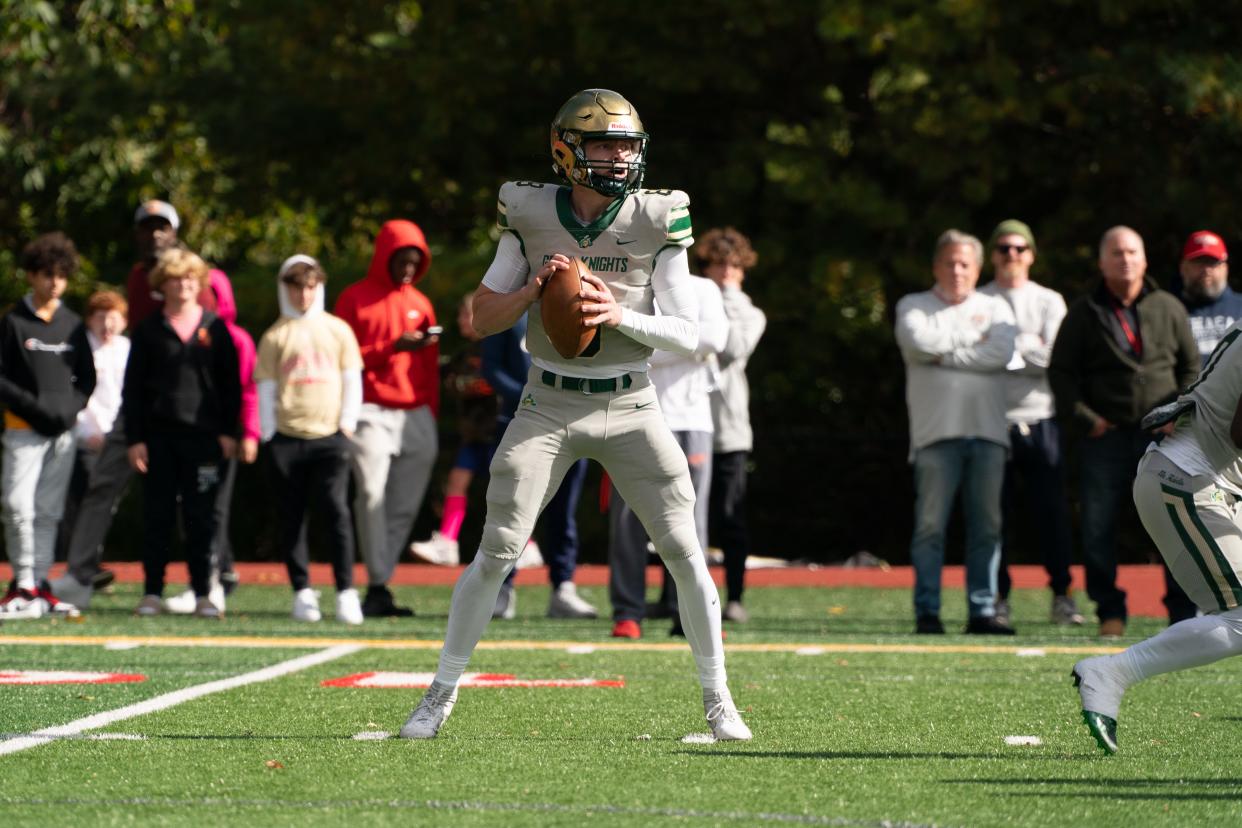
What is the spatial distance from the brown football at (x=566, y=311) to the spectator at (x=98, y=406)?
6465 millimetres

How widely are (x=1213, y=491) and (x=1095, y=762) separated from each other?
2.86 ft

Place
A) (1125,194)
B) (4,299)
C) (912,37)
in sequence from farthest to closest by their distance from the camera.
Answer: (4,299) → (1125,194) → (912,37)

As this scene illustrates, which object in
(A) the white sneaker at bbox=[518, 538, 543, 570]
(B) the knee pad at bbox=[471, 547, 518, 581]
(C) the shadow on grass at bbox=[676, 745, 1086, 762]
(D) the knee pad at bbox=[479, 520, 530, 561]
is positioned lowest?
(C) the shadow on grass at bbox=[676, 745, 1086, 762]

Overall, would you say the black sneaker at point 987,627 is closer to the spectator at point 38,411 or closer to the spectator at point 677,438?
the spectator at point 677,438

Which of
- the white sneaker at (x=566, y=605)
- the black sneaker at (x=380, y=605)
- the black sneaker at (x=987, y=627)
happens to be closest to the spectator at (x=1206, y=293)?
the black sneaker at (x=987, y=627)

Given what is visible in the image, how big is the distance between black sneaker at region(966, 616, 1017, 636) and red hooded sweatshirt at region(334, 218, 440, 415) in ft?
11.3

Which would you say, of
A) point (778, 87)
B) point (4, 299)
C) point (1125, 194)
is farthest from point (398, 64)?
point (4, 299)

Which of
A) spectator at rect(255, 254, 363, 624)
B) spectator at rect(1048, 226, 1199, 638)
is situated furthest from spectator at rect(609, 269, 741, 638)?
spectator at rect(1048, 226, 1199, 638)

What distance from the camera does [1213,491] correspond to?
5.95 meters

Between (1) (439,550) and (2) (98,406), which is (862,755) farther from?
(1) (439,550)

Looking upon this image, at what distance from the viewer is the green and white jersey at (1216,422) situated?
5918 millimetres

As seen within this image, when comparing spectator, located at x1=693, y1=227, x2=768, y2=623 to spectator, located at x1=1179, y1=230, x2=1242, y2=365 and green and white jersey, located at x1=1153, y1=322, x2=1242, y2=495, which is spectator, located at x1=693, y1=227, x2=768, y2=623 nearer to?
spectator, located at x1=1179, y1=230, x2=1242, y2=365

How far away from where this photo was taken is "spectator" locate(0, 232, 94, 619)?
1102 centimetres

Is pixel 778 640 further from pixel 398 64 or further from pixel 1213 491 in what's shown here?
pixel 398 64
